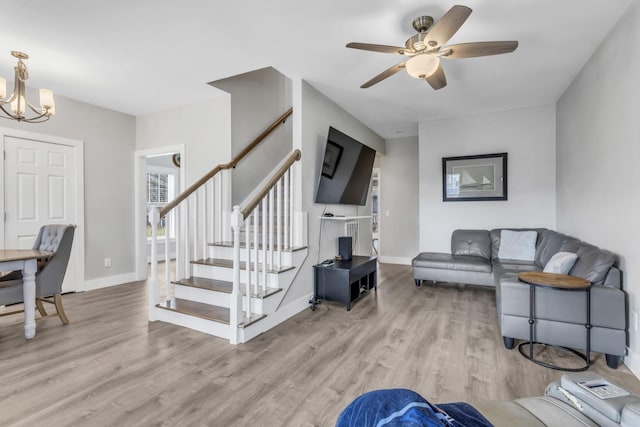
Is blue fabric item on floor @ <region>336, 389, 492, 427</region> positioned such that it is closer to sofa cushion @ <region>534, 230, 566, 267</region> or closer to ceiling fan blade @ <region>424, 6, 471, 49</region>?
ceiling fan blade @ <region>424, 6, 471, 49</region>

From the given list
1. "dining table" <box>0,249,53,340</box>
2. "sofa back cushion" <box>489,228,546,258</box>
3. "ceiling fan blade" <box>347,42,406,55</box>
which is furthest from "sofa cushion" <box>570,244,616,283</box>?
"dining table" <box>0,249,53,340</box>

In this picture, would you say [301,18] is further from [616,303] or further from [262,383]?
[616,303]

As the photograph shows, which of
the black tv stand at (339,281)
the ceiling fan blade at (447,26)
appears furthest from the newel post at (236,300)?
the ceiling fan blade at (447,26)

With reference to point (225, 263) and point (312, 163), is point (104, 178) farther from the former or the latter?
point (312, 163)

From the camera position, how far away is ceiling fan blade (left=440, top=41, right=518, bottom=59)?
2.05m

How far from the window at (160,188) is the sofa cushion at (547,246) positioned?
6.59 metres

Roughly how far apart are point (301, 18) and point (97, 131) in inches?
143

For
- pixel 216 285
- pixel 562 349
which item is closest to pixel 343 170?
pixel 216 285

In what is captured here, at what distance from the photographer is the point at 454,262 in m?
4.06

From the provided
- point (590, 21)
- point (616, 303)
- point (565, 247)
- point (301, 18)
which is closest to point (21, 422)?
point (301, 18)

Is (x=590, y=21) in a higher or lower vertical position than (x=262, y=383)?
higher

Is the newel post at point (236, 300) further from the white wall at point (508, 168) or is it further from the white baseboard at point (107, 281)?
the white wall at point (508, 168)

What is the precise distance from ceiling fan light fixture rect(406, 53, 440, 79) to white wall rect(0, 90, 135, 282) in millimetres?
4319

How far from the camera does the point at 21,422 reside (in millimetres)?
1577
